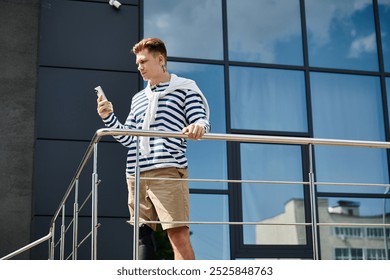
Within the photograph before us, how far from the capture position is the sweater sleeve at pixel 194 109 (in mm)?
4961

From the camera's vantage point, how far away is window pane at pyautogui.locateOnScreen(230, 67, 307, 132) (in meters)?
8.02

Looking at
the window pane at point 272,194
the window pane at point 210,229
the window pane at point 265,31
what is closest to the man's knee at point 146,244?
the window pane at point 210,229

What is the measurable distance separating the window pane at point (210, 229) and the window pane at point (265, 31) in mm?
1562

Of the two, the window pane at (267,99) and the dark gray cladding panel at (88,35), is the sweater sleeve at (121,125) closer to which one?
the dark gray cladding panel at (88,35)

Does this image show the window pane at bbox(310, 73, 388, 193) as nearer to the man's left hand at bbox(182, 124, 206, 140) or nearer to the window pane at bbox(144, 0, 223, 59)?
the window pane at bbox(144, 0, 223, 59)

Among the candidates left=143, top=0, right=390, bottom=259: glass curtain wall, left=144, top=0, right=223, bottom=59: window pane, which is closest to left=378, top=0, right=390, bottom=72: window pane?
left=143, top=0, right=390, bottom=259: glass curtain wall

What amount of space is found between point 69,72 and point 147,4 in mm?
1126

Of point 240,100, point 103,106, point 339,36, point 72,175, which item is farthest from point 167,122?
point 339,36

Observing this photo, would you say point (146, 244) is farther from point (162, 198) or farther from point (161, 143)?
point (161, 143)

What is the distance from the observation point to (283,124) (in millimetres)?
8070
